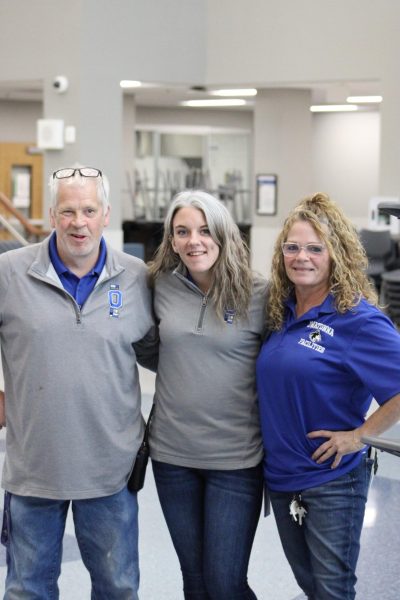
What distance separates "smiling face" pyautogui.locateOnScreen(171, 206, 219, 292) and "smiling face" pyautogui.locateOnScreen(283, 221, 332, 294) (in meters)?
0.21

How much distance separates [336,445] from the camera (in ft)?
8.39

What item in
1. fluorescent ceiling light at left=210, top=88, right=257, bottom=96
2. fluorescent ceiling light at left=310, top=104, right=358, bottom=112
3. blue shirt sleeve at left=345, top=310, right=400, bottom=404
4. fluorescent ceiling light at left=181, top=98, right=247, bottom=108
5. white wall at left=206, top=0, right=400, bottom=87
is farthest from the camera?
fluorescent ceiling light at left=310, top=104, right=358, bottom=112

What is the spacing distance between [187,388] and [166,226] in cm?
46

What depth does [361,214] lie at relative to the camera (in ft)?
62.6

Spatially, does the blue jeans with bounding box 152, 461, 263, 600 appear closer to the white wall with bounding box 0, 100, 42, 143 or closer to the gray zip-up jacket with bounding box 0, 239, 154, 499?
the gray zip-up jacket with bounding box 0, 239, 154, 499

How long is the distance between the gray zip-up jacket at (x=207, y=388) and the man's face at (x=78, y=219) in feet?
0.96

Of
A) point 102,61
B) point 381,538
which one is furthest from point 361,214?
point 381,538

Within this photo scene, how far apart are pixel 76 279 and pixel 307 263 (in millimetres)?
601

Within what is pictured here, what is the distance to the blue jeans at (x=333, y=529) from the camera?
101 inches

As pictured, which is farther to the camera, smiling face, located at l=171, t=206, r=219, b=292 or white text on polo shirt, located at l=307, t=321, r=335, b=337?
smiling face, located at l=171, t=206, r=219, b=292

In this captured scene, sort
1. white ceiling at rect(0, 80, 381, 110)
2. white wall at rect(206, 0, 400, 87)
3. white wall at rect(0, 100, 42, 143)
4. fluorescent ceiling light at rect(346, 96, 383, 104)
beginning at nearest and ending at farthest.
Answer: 1. white wall at rect(206, 0, 400, 87)
2. white ceiling at rect(0, 80, 381, 110)
3. fluorescent ceiling light at rect(346, 96, 383, 104)
4. white wall at rect(0, 100, 42, 143)

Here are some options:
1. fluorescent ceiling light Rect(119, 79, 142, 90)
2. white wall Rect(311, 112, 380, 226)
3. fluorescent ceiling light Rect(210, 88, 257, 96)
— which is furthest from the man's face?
white wall Rect(311, 112, 380, 226)

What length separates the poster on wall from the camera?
14.2 meters

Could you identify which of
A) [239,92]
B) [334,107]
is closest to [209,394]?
[239,92]
